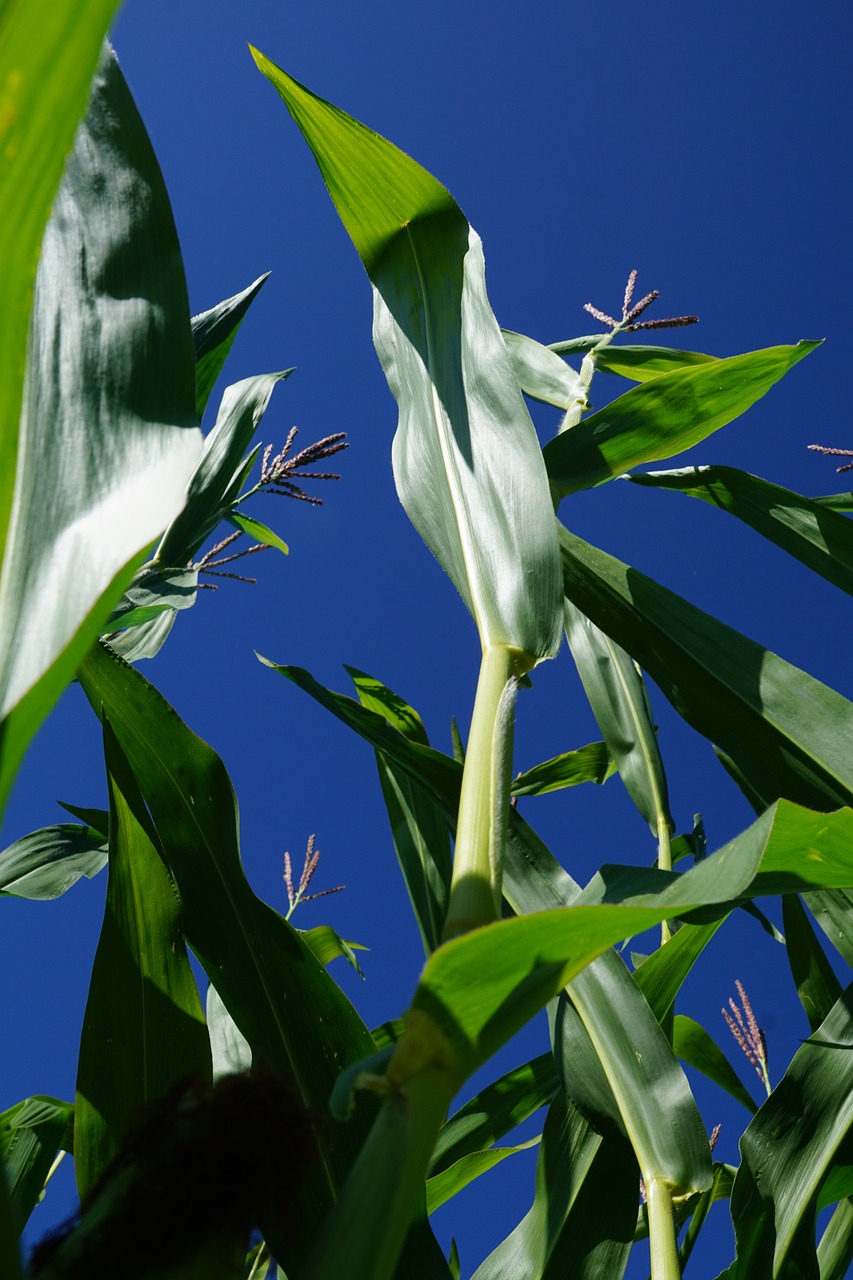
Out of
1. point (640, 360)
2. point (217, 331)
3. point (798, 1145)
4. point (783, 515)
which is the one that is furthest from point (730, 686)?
point (217, 331)

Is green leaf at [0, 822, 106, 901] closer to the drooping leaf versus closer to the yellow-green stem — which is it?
the yellow-green stem

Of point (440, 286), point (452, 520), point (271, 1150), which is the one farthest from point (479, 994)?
point (440, 286)

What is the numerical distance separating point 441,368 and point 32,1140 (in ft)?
3.10

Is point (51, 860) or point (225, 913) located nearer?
point (225, 913)

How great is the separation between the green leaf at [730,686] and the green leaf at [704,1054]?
56cm

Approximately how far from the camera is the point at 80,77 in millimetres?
304

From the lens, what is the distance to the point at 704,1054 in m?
1.31

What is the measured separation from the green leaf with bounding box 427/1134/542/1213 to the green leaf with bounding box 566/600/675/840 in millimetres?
544

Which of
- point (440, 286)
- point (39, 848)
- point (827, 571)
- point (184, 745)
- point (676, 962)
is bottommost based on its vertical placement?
point (676, 962)

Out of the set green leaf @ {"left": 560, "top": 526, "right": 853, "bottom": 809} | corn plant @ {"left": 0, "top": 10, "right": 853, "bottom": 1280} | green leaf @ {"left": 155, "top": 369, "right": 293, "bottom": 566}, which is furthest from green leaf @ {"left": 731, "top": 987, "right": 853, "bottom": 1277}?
green leaf @ {"left": 155, "top": 369, "right": 293, "bottom": 566}

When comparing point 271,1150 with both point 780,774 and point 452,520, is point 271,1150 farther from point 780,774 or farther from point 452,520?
point 780,774

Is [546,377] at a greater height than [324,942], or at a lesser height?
greater

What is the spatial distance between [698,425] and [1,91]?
2.97ft

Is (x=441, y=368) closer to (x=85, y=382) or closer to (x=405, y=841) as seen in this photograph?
(x=85, y=382)
